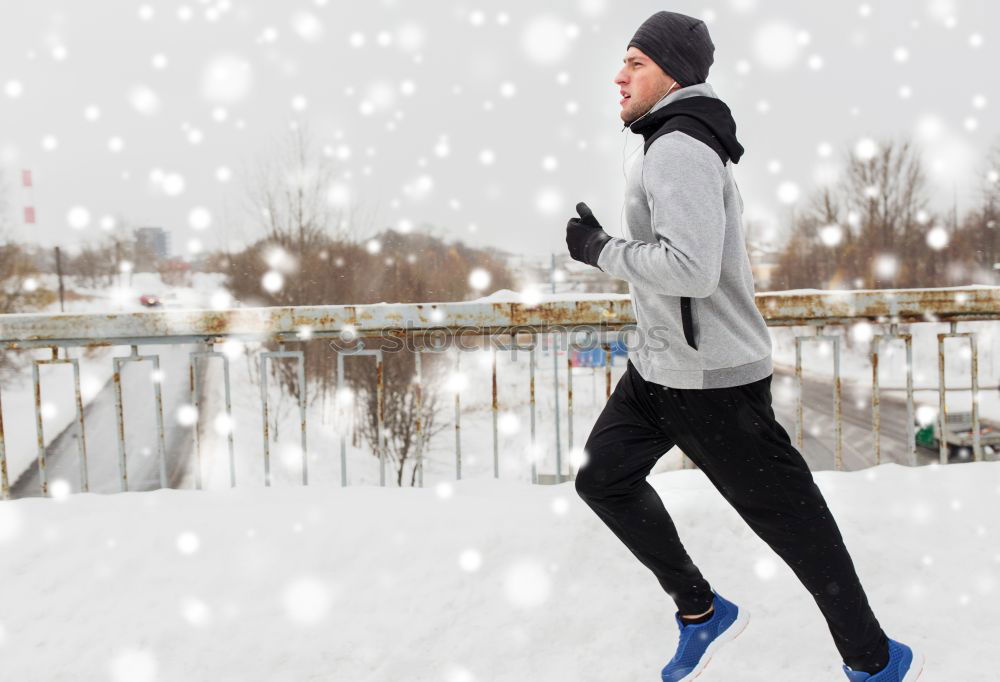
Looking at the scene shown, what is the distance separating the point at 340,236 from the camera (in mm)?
32406

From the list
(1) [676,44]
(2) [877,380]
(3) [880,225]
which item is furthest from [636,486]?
(3) [880,225]

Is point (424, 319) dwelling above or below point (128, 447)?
above

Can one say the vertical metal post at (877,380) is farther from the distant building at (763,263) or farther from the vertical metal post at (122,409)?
the distant building at (763,263)

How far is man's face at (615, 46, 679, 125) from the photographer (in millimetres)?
1963

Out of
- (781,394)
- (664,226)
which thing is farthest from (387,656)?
(781,394)

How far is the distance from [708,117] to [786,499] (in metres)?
1.03

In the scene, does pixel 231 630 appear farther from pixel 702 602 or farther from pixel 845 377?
pixel 845 377

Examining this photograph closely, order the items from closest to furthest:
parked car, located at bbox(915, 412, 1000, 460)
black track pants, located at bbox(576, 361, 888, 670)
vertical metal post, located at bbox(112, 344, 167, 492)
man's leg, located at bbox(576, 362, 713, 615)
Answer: black track pants, located at bbox(576, 361, 888, 670)
man's leg, located at bbox(576, 362, 713, 615)
vertical metal post, located at bbox(112, 344, 167, 492)
parked car, located at bbox(915, 412, 1000, 460)

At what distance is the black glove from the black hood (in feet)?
0.94

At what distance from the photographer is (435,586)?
2592 millimetres

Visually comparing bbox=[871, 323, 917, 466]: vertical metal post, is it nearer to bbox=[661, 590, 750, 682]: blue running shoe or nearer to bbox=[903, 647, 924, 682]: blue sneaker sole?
bbox=[903, 647, 924, 682]: blue sneaker sole

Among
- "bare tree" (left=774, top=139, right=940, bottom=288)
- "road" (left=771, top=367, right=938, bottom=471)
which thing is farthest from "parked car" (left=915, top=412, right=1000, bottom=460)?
"bare tree" (left=774, top=139, right=940, bottom=288)

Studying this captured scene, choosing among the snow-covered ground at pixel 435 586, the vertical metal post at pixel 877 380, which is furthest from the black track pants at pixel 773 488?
the vertical metal post at pixel 877 380

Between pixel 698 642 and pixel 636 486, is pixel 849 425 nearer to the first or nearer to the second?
pixel 698 642
